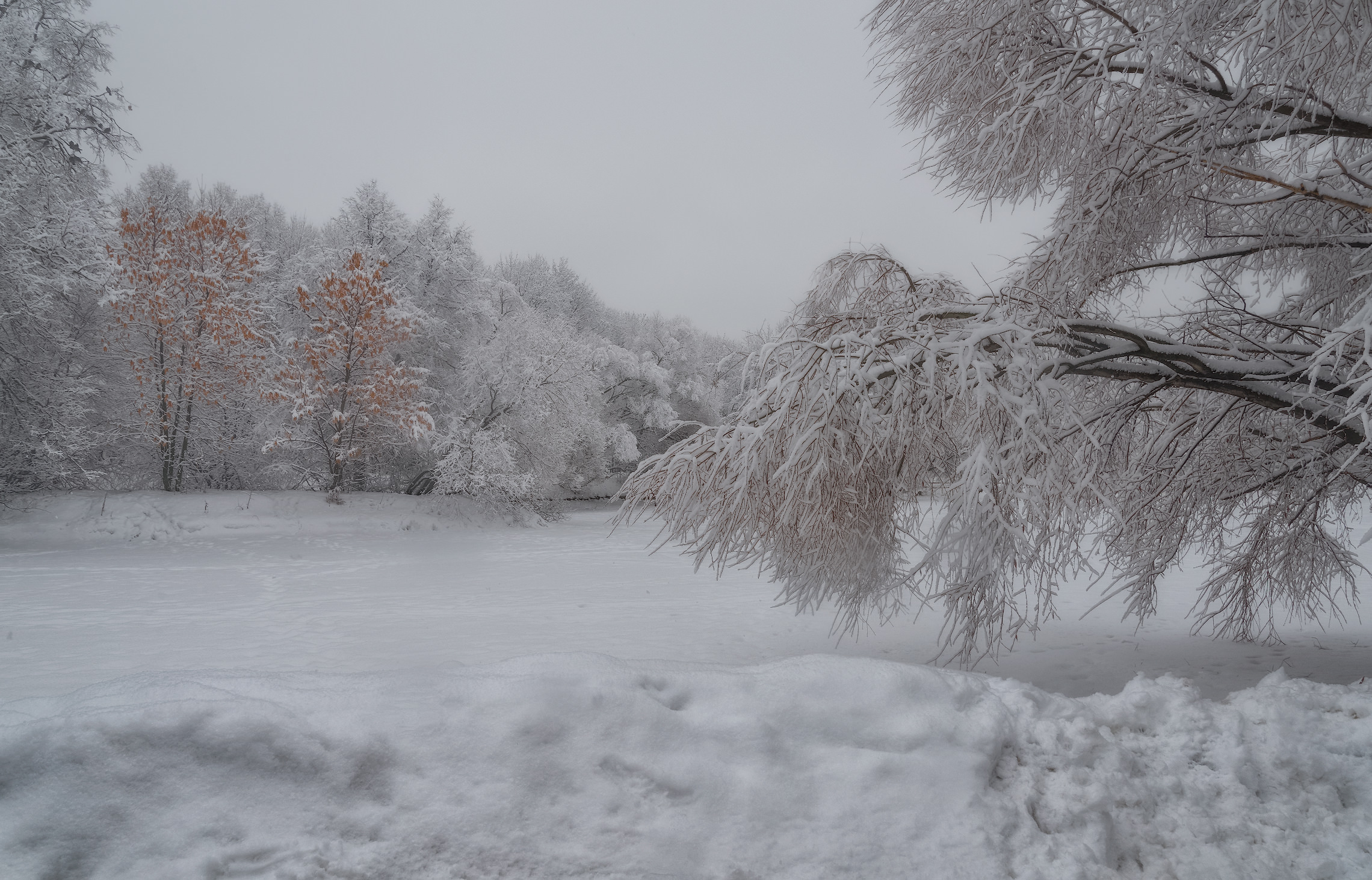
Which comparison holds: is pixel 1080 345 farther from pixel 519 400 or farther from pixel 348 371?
pixel 519 400

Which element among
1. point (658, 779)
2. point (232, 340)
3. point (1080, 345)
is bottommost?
point (658, 779)

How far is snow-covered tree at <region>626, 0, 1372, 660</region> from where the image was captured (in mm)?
3572

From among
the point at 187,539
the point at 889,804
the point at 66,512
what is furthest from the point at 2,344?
the point at 889,804

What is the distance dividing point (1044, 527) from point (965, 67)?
3.33 m

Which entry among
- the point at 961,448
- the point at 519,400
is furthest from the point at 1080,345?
the point at 519,400

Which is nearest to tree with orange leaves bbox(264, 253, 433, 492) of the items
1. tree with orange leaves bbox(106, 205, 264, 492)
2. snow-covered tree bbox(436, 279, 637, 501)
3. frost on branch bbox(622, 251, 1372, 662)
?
tree with orange leaves bbox(106, 205, 264, 492)

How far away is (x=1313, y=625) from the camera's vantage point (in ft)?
25.5

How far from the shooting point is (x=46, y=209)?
1145 centimetres

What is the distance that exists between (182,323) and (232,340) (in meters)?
0.96

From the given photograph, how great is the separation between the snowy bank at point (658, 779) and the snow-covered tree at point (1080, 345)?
4.17 ft

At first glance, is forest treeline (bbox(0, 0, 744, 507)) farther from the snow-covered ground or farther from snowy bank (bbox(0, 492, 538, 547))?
the snow-covered ground

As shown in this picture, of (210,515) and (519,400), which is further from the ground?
(519,400)

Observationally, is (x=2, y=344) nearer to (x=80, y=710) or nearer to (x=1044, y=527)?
(x=80, y=710)

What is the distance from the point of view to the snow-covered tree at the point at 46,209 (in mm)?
10578
